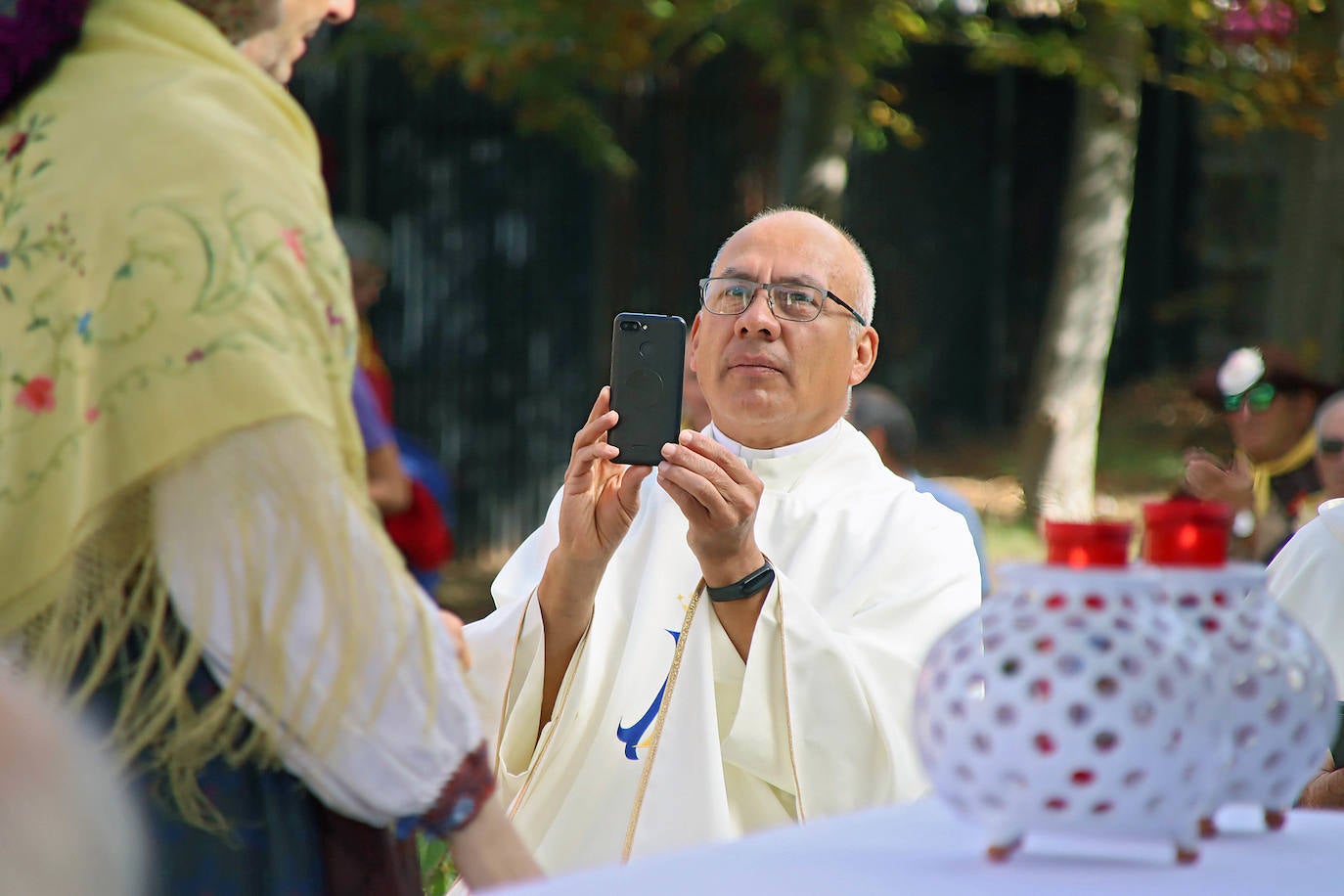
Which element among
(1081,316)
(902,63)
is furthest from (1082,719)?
(1081,316)

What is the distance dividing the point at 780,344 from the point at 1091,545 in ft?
5.69

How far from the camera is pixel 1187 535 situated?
1677 millimetres

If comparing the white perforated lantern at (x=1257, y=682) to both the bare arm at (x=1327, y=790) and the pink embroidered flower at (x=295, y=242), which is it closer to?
the pink embroidered flower at (x=295, y=242)

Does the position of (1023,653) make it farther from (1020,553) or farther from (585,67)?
(1020,553)

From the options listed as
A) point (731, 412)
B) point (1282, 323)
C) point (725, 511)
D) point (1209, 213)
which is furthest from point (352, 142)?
point (1209, 213)

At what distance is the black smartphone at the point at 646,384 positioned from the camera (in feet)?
9.03

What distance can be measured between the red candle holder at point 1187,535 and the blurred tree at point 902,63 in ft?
21.9

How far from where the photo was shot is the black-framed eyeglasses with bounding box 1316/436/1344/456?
4.59m

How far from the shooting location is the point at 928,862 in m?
1.58

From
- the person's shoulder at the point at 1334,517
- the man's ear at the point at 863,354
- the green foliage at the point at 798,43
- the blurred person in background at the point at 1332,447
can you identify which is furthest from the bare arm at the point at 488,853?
the green foliage at the point at 798,43

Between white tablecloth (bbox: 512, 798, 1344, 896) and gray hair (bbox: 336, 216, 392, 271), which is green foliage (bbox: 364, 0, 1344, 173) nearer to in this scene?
gray hair (bbox: 336, 216, 392, 271)

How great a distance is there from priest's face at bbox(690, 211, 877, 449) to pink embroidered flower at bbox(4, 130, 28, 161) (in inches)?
→ 68.8

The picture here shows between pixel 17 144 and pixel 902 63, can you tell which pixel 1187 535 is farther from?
pixel 902 63

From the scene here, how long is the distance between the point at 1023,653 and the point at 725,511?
120cm
